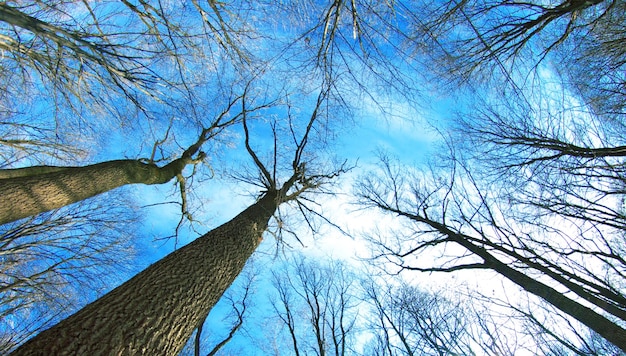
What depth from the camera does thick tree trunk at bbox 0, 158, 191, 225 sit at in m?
2.85

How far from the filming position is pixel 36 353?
5.80ft

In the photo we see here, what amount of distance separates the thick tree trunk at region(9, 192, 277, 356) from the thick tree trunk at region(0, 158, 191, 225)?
1.36m

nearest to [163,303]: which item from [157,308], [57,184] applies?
[157,308]

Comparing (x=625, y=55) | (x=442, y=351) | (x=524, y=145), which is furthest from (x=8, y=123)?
(x=625, y=55)

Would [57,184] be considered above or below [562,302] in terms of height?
above

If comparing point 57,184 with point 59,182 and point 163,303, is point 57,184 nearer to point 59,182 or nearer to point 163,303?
point 59,182

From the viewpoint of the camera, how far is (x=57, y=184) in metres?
3.15

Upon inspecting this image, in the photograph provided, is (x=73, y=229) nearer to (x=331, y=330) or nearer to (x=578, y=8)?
(x=331, y=330)

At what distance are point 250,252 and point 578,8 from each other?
203 inches

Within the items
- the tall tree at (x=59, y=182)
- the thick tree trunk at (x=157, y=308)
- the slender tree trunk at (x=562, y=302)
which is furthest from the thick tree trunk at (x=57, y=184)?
the slender tree trunk at (x=562, y=302)

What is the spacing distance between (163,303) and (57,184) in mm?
1947

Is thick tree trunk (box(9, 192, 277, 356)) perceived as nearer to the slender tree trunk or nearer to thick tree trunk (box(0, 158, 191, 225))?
thick tree trunk (box(0, 158, 191, 225))

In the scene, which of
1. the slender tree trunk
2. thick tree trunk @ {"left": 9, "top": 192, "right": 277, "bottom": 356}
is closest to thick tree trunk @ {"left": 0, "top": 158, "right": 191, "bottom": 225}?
thick tree trunk @ {"left": 9, "top": 192, "right": 277, "bottom": 356}

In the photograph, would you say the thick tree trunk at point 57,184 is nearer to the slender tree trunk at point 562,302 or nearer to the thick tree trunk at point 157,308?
the thick tree trunk at point 157,308
